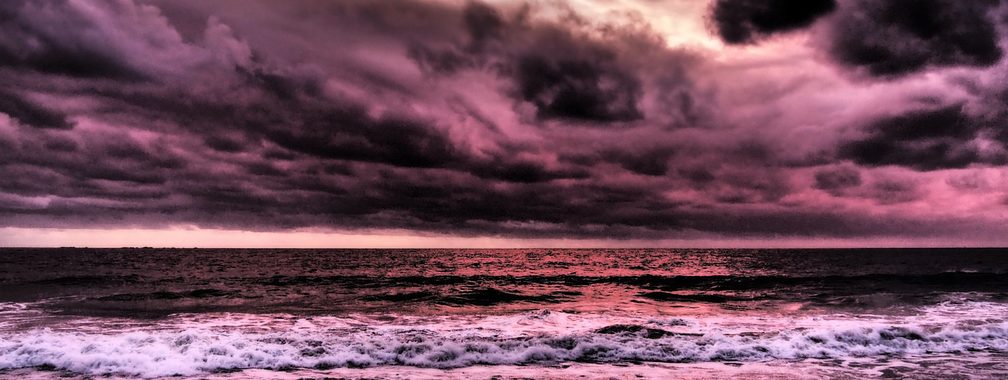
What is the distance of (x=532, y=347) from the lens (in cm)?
1638

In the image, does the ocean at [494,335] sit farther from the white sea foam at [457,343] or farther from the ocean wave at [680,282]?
the ocean wave at [680,282]

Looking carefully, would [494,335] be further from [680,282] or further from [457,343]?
[680,282]

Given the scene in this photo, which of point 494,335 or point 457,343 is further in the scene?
point 494,335

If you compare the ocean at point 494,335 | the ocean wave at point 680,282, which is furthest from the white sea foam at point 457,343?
the ocean wave at point 680,282

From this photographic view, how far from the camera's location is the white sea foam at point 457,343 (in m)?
14.9

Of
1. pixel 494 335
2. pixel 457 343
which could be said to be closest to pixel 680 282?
pixel 494 335

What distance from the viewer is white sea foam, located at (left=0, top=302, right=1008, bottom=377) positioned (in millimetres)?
14867

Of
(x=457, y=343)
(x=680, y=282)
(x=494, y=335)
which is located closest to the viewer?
(x=457, y=343)

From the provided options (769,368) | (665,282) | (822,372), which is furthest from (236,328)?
(665,282)

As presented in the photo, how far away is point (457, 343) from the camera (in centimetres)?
1639

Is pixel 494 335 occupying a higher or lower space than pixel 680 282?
higher

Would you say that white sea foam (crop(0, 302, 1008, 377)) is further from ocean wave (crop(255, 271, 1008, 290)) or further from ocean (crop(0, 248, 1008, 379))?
ocean wave (crop(255, 271, 1008, 290))

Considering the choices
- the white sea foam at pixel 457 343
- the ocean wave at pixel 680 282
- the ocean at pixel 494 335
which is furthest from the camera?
the ocean wave at pixel 680 282

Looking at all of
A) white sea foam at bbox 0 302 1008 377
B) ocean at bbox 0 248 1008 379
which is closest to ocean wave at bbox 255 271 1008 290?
ocean at bbox 0 248 1008 379
